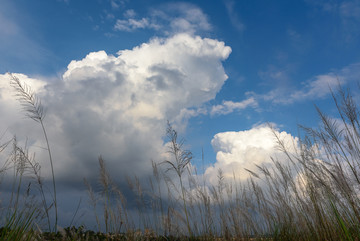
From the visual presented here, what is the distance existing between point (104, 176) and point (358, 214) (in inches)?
133

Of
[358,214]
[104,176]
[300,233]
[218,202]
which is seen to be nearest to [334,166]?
[358,214]

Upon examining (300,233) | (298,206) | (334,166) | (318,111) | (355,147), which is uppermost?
(318,111)

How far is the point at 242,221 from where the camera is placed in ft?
15.7

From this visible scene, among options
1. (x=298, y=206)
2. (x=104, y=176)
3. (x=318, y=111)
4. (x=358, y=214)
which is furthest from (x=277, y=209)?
(x=104, y=176)

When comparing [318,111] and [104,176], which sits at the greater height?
[318,111]

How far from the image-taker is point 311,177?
12.4 feet

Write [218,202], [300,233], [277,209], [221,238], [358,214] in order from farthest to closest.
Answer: [218,202] → [221,238] → [277,209] → [300,233] → [358,214]

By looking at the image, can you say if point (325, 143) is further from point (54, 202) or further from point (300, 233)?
point (54, 202)

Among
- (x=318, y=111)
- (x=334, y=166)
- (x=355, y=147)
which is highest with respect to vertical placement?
(x=318, y=111)

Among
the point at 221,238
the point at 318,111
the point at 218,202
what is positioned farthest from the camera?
the point at 218,202

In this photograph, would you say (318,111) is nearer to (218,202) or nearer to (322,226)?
(322,226)

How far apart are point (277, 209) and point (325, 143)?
1.33m

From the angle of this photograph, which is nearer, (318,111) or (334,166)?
(334,166)

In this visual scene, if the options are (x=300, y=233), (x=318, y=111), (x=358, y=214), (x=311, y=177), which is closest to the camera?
(x=358, y=214)
